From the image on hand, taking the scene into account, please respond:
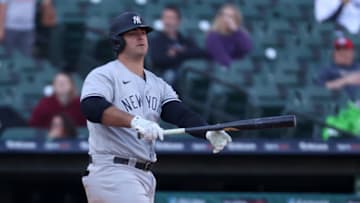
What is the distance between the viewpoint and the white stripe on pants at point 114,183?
16.0 feet

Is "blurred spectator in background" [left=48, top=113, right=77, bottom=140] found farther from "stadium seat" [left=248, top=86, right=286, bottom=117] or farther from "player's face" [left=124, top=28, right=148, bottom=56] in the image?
"player's face" [left=124, top=28, right=148, bottom=56]

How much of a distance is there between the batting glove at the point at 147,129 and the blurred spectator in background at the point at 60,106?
5545 mm

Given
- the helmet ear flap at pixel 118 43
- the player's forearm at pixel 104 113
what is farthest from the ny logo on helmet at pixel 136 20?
the player's forearm at pixel 104 113

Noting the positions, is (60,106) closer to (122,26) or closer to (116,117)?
(122,26)

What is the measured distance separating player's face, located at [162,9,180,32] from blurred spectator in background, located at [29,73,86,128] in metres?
1.24

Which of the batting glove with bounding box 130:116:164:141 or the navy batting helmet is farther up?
the navy batting helmet

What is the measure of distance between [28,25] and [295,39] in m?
2.96

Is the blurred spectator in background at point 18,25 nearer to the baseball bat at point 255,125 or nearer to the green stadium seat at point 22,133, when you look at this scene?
the green stadium seat at point 22,133

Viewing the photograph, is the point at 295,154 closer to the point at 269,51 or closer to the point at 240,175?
the point at 240,175

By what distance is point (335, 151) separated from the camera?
386 inches

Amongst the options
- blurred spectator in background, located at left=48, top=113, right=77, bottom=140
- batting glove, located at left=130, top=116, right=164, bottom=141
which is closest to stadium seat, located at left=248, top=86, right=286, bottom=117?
blurred spectator in background, located at left=48, top=113, right=77, bottom=140

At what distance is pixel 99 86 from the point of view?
484 centimetres

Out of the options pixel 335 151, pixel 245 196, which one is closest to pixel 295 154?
pixel 335 151

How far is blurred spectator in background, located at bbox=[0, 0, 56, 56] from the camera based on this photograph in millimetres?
10812
